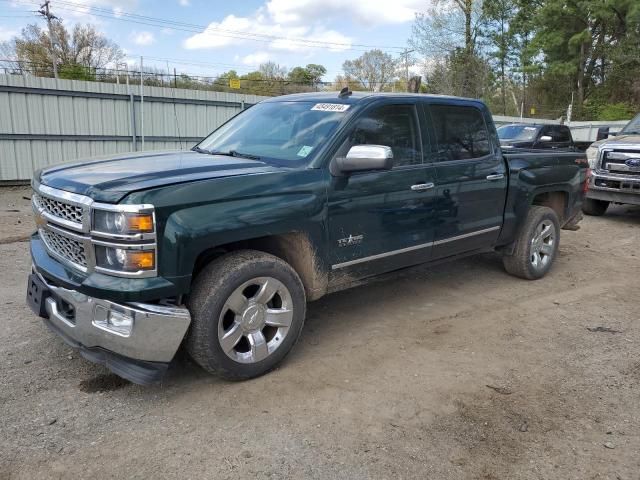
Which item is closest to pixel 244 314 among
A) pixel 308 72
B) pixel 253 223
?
pixel 253 223

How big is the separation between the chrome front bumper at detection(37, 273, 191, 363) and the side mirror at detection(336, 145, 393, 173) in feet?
4.80

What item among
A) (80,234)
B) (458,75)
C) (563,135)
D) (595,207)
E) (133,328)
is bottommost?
(595,207)

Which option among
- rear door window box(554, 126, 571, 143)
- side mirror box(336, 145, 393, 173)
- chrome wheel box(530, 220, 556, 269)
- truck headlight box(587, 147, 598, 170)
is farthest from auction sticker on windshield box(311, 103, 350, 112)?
rear door window box(554, 126, 571, 143)

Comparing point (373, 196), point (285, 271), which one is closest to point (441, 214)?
point (373, 196)

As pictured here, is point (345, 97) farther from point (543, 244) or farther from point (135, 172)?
point (543, 244)

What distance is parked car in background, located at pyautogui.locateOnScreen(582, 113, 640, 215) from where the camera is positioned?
9.12 metres

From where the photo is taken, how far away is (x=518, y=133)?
13.7 metres

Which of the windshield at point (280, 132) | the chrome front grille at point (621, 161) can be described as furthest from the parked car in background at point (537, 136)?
the windshield at point (280, 132)

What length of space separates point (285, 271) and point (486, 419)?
1516 mm

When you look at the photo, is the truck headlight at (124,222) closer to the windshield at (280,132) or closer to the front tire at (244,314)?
the front tire at (244,314)

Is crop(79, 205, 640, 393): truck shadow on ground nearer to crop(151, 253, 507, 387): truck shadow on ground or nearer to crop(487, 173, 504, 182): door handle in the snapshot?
crop(151, 253, 507, 387): truck shadow on ground

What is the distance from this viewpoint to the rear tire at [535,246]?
565 cm

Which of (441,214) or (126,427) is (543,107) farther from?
(126,427)

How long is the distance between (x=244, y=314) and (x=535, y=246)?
3767mm
